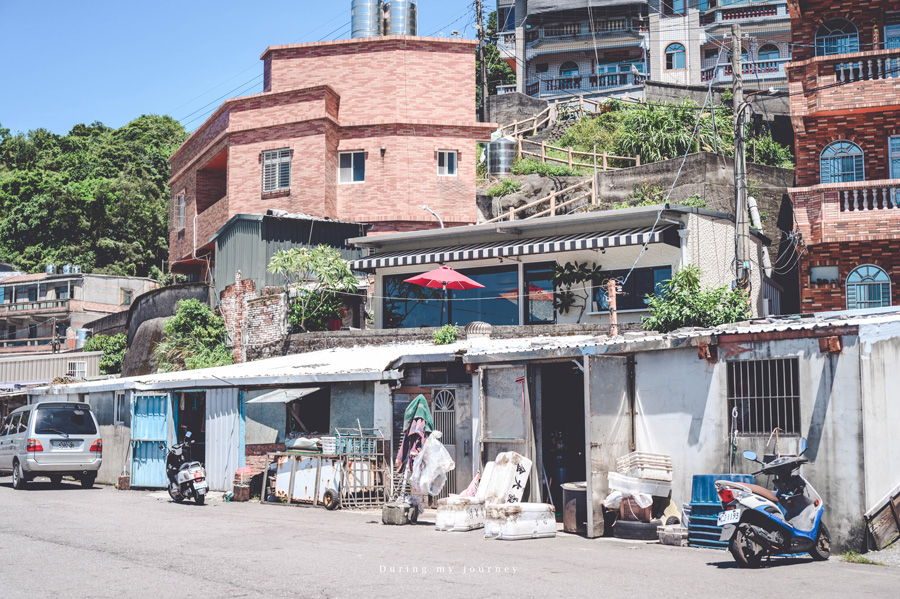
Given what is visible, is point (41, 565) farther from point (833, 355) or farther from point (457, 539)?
point (833, 355)

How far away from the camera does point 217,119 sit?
3638 centimetres

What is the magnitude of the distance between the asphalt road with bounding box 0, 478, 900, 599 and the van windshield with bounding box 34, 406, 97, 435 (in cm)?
646

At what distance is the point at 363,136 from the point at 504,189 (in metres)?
7.49

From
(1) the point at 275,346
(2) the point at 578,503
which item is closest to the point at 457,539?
(2) the point at 578,503

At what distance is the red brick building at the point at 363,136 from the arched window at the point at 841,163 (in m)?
14.3

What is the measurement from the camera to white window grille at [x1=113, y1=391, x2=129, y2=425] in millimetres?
24188

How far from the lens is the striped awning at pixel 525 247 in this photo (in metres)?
21.8

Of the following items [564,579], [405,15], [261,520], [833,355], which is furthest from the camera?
[405,15]

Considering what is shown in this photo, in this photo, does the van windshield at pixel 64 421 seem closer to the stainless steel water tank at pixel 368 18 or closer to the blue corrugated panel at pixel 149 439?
the blue corrugated panel at pixel 149 439

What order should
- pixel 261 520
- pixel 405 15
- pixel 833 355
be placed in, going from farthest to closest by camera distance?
pixel 405 15, pixel 261 520, pixel 833 355

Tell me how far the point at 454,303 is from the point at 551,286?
2.92 m

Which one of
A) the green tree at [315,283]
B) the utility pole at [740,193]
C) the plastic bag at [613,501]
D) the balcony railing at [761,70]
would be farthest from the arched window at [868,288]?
the balcony railing at [761,70]

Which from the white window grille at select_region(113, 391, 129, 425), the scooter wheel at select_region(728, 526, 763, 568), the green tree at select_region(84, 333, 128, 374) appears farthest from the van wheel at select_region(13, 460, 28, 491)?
the scooter wheel at select_region(728, 526, 763, 568)

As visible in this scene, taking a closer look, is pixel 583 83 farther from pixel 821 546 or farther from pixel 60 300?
pixel 821 546
